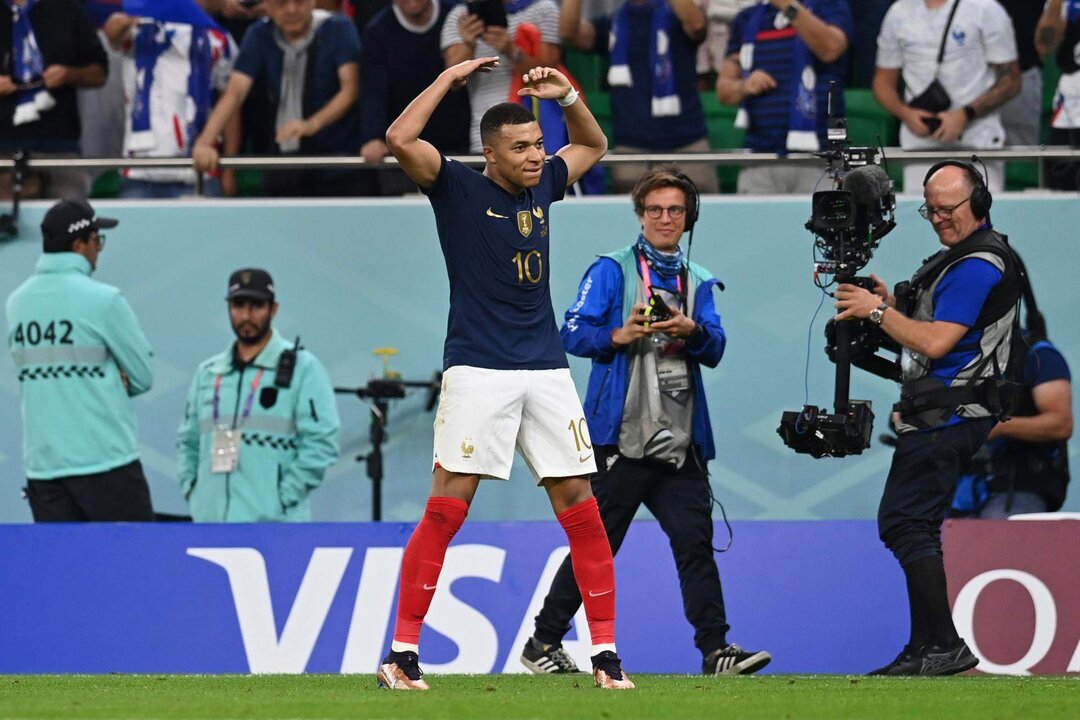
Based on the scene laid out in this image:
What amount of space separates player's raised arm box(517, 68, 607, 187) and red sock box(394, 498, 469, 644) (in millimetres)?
1427

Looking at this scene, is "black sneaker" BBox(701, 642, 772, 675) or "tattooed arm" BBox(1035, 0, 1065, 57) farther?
"tattooed arm" BBox(1035, 0, 1065, 57)

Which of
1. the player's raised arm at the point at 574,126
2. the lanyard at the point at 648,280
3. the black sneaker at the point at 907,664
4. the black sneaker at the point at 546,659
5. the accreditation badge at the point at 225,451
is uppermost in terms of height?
the player's raised arm at the point at 574,126

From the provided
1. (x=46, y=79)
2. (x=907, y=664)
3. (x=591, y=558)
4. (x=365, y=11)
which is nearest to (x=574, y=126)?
(x=591, y=558)

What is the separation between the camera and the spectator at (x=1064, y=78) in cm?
1144

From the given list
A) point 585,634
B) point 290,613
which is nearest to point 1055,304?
point 585,634

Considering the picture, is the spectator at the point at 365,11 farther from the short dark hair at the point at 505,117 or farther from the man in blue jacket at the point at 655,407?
the short dark hair at the point at 505,117

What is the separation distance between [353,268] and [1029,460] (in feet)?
15.7

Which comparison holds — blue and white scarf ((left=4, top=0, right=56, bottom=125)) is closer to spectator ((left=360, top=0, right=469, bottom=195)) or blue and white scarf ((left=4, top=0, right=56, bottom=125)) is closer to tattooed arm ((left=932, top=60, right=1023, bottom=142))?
spectator ((left=360, top=0, right=469, bottom=195))

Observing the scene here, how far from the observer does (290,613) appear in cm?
941

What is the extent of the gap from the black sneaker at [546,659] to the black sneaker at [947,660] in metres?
1.58

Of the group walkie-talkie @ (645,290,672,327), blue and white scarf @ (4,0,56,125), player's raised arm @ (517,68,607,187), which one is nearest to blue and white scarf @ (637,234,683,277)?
walkie-talkie @ (645,290,672,327)

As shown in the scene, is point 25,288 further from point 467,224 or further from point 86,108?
point 467,224

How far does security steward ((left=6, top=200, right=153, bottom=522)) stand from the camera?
10.0 metres

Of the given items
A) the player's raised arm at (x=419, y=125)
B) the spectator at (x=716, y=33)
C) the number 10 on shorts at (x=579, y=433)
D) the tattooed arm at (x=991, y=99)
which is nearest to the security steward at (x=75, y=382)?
the player's raised arm at (x=419, y=125)
